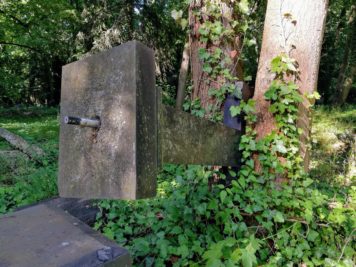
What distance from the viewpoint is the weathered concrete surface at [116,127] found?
130cm

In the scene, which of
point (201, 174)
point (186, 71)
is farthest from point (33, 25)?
point (201, 174)

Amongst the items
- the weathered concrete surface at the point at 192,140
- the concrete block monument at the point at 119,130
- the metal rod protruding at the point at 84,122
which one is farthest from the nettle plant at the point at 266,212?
the metal rod protruding at the point at 84,122

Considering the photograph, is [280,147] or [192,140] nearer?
[192,140]

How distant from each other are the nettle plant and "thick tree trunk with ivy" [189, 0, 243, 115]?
1.18 ft

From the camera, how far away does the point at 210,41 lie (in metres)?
2.77

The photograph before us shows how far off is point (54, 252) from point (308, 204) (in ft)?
5.46

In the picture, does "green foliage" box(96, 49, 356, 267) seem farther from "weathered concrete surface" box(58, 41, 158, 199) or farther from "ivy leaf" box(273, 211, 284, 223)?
"weathered concrete surface" box(58, 41, 158, 199)

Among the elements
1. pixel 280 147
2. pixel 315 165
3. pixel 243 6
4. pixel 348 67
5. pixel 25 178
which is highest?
pixel 348 67

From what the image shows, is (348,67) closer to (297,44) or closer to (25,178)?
(297,44)

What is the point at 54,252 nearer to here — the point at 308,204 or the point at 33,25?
the point at 308,204

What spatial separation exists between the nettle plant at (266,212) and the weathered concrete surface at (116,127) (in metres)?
0.79

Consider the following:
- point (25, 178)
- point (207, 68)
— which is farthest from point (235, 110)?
point (25, 178)

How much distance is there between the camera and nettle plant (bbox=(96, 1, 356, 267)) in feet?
6.48

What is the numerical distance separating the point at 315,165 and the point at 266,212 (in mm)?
3557
